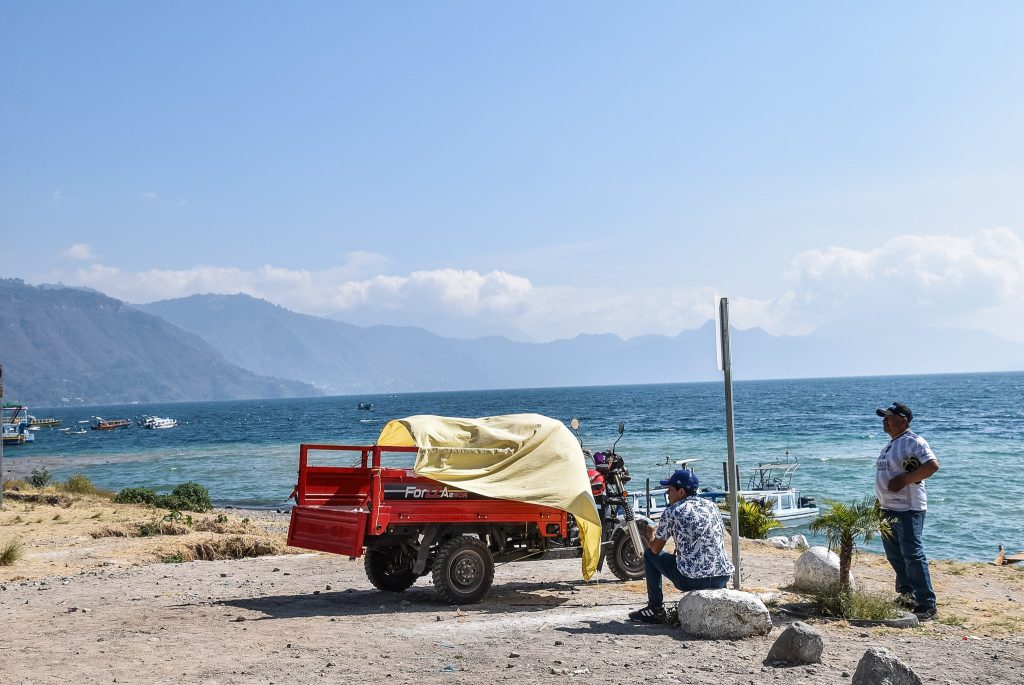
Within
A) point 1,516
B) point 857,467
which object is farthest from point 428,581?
point 857,467

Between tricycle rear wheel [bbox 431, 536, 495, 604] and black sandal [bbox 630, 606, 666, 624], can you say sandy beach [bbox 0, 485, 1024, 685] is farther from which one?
tricycle rear wheel [bbox 431, 536, 495, 604]

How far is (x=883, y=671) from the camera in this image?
7.11 metres

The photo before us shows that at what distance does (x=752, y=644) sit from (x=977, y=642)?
7.19 feet

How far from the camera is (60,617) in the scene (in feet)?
34.1

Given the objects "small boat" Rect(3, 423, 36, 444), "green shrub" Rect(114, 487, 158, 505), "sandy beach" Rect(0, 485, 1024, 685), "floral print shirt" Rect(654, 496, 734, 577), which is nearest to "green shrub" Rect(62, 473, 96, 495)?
"green shrub" Rect(114, 487, 158, 505)

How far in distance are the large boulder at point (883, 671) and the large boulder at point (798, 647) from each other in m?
0.78

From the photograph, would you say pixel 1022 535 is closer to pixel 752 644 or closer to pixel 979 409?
pixel 752 644

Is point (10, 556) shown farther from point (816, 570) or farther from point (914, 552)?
point (914, 552)

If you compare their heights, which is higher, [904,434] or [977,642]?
[904,434]

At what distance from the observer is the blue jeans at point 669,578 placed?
31.1ft

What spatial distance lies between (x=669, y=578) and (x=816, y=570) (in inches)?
96.2

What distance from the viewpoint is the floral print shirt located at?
945cm

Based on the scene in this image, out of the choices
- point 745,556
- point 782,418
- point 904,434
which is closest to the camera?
point 904,434

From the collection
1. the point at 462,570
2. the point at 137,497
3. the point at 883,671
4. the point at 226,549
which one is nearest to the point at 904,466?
the point at 883,671
